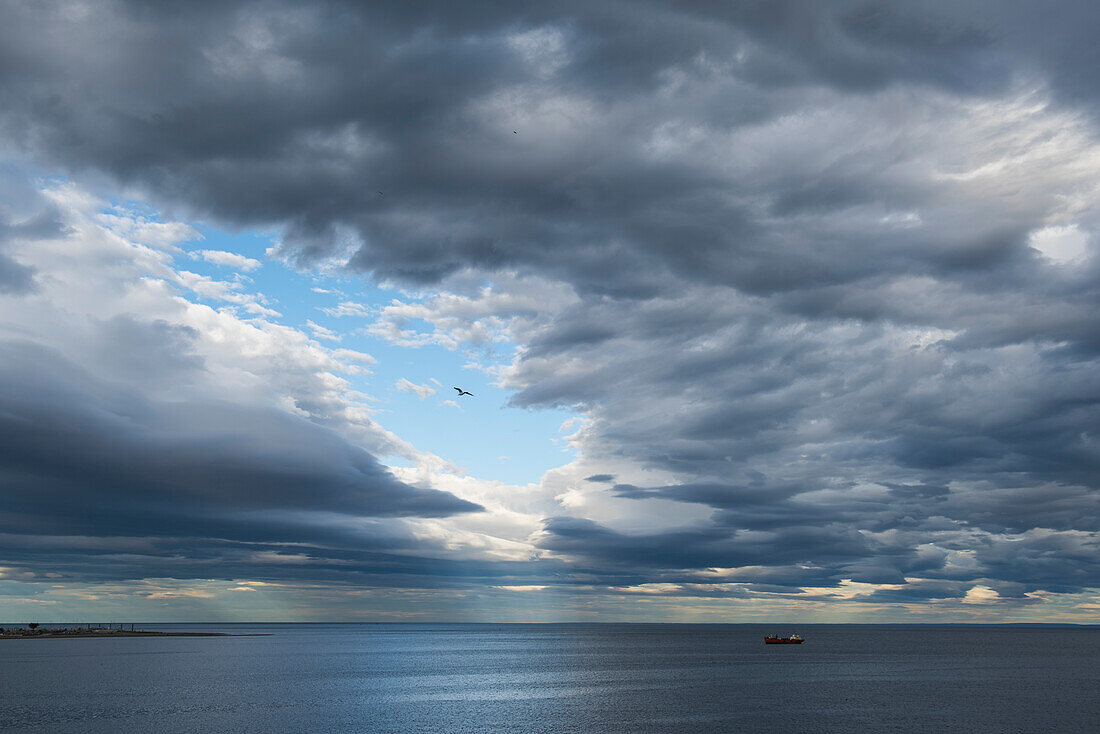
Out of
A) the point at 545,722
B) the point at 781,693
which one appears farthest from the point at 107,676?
the point at 781,693

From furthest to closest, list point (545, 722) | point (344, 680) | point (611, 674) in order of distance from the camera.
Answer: point (611, 674), point (344, 680), point (545, 722)

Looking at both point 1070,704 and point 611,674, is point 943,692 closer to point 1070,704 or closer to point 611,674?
point 1070,704

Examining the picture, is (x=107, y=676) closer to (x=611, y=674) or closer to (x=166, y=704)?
(x=166, y=704)

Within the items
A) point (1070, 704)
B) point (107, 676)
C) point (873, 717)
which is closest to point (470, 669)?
point (107, 676)

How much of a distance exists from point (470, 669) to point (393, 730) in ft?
346

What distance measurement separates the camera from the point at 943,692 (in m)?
142

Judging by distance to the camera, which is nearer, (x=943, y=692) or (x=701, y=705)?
(x=701, y=705)

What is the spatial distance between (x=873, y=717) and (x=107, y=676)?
150 meters

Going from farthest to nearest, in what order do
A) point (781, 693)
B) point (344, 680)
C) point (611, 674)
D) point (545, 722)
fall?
1. point (611, 674)
2. point (344, 680)
3. point (781, 693)
4. point (545, 722)

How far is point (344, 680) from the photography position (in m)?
164

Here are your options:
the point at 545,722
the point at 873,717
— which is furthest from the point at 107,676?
the point at 873,717

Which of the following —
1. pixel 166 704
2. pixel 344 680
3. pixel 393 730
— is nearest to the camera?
pixel 393 730

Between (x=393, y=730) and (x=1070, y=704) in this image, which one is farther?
(x=1070, y=704)

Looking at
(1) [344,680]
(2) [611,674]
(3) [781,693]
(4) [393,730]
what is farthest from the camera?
(2) [611,674]
